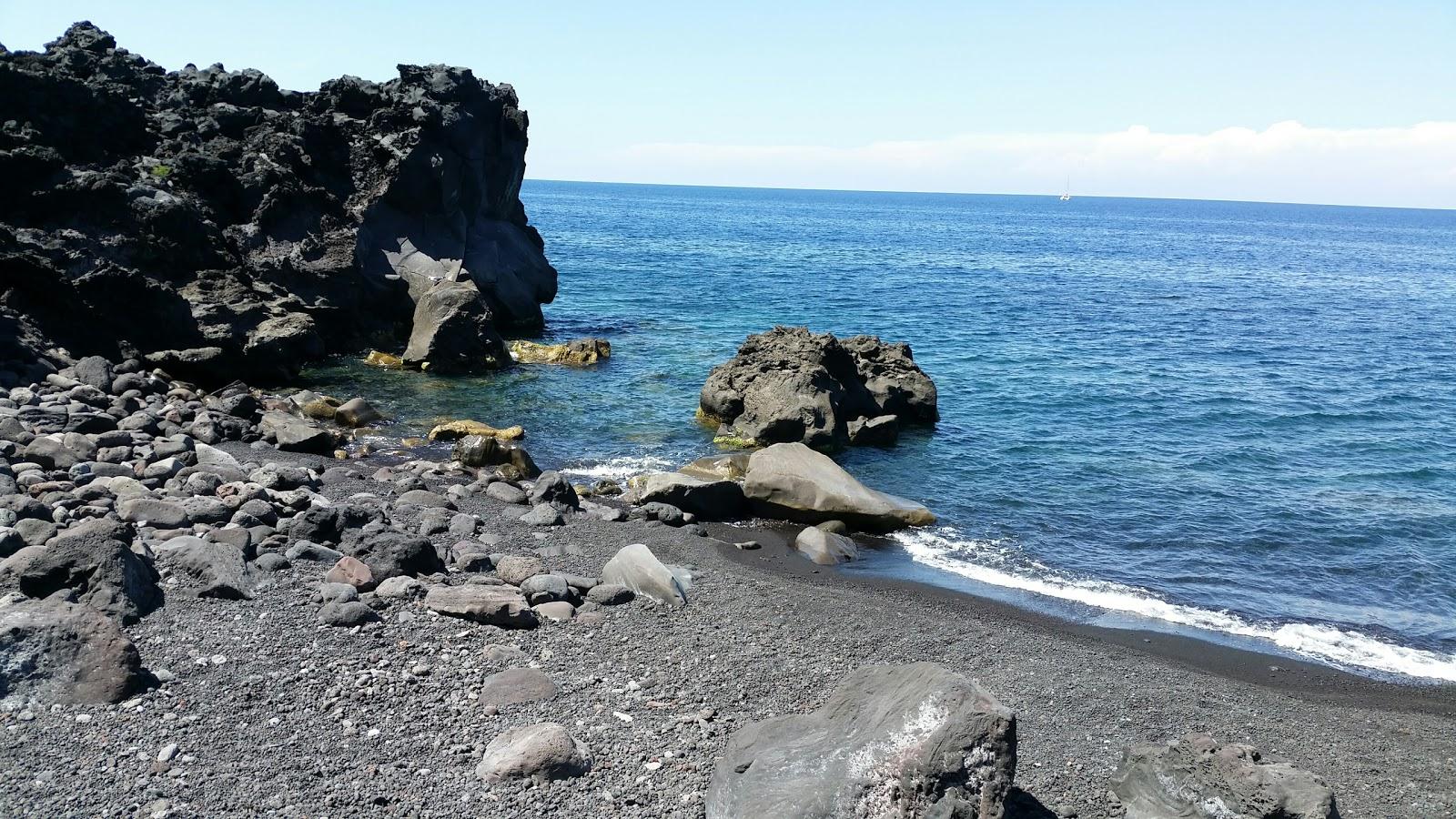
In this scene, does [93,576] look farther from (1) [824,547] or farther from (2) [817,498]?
(2) [817,498]

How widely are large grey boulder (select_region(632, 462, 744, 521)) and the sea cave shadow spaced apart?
10891 millimetres

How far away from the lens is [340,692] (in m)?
10.1

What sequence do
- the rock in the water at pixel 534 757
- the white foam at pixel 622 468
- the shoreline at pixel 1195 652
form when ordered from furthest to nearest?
the white foam at pixel 622 468, the shoreline at pixel 1195 652, the rock in the water at pixel 534 757

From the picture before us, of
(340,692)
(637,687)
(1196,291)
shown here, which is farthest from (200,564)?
(1196,291)

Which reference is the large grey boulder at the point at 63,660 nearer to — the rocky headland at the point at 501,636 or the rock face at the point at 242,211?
the rocky headland at the point at 501,636

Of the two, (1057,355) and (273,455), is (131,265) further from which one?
(1057,355)

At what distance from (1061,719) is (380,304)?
101 feet

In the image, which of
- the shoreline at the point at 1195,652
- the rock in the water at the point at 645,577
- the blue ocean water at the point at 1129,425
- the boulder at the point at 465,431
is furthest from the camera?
the boulder at the point at 465,431

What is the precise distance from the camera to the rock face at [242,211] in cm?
2678

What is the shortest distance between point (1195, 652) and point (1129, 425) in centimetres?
1567

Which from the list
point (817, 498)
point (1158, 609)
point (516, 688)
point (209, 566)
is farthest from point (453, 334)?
point (1158, 609)

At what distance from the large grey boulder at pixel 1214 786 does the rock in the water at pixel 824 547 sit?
9.00m

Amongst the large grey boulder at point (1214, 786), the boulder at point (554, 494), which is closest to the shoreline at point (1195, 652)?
the boulder at point (554, 494)

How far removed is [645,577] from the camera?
14.4 meters
